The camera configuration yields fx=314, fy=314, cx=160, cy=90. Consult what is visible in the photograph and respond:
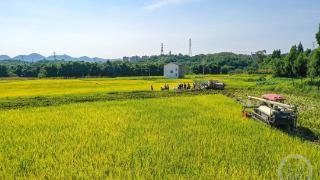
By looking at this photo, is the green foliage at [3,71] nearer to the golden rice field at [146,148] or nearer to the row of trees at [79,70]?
the row of trees at [79,70]

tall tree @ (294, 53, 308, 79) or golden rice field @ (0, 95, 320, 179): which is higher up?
tall tree @ (294, 53, 308, 79)

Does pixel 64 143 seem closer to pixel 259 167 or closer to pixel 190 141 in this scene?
pixel 190 141

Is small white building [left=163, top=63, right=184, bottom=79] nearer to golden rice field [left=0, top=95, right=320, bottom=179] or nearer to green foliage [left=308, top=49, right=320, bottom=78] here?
green foliage [left=308, top=49, right=320, bottom=78]

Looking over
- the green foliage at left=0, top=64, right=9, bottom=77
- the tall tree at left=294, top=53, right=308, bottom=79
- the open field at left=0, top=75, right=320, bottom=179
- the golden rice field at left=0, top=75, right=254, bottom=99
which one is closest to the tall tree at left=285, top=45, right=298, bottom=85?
the tall tree at left=294, top=53, right=308, bottom=79

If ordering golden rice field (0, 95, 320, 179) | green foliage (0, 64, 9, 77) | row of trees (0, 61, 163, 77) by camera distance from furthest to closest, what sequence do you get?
1. row of trees (0, 61, 163, 77)
2. green foliage (0, 64, 9, 77)
3. golden rice field (0, 95, 320, 179)

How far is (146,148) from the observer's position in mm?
11914

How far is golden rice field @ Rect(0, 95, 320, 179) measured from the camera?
9492mm

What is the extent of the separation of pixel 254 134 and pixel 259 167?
458 cm

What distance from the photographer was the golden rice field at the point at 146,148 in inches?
374

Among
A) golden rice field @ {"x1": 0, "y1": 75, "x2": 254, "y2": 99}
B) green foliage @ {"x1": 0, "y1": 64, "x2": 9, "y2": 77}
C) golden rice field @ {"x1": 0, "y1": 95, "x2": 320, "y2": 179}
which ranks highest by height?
green foliage @ {"x1": 0, "y1": 64, "x2": 9, "y2": 77}

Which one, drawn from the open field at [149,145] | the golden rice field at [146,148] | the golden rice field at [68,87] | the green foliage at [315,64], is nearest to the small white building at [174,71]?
the golden rice field at [68,87]

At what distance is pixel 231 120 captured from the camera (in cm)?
1753

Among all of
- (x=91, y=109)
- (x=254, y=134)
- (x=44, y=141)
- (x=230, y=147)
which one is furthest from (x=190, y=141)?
(x=91, y=109)

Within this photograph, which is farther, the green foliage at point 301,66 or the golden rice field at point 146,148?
the green foliage at point 301,66
